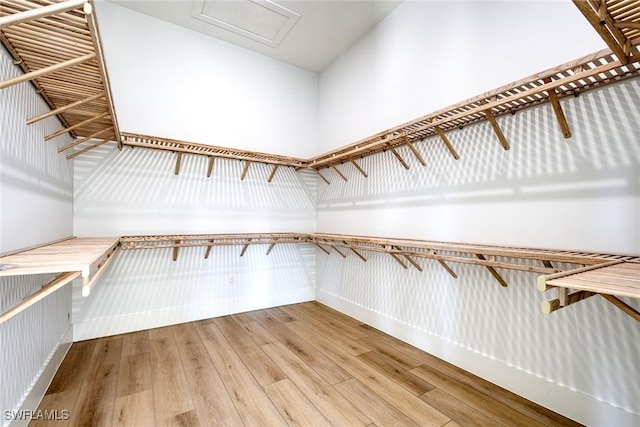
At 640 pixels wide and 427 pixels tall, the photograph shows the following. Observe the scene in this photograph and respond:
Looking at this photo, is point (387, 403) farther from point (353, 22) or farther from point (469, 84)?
point (353, 22)

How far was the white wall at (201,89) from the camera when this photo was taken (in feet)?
8.39

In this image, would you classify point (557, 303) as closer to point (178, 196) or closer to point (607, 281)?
point (607, 281)

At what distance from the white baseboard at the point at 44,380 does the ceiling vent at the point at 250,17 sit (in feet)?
9.79

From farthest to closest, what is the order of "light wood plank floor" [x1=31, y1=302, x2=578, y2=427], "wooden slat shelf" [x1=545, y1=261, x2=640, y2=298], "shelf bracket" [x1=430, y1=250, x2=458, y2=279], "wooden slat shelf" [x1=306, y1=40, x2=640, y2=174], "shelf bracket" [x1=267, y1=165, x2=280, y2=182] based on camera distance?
1. "shelf bracket" [x1=267, y1=165, x2=280, y2=182]
2. "shelf bracket" [x1=430, y1=250, x2=458, y2=279]
3. "light wood plank floor" [x1=31, y1=302, x2=578, y2=427]
4. "wooden slat shelf" [x1=306, y1=40, x2=640, y2=174]
5. "wooden slat shelf" [x1=545, y1=261, x2=640, y2=298]

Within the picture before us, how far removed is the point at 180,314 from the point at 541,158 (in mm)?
3206

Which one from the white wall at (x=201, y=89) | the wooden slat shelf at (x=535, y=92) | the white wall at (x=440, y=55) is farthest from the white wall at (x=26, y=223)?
the white wall at (x=440, y=55)

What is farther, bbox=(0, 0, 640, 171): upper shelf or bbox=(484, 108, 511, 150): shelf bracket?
bbox=(484, 108, 511, 150): shelf bracket

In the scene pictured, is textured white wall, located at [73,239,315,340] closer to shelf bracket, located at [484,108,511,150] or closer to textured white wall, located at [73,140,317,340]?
textured white wall, located at [73,140,317,340]

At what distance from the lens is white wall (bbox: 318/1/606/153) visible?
1.54 meters

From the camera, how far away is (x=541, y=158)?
1578 millimetres

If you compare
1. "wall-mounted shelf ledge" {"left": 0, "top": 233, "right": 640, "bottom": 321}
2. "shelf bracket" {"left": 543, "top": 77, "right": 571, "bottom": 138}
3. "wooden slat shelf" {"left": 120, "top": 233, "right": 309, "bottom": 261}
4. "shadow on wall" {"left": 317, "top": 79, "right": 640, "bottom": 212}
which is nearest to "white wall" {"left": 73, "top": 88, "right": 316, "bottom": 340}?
"wooden slat shelf" {"left": 120, "top": 233, "right": 309, "bottom": 261}

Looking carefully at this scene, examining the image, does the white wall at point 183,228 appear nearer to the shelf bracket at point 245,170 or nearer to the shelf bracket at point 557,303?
the shelf bracket at point 245,170

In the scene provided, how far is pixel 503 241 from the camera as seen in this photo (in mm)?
1734

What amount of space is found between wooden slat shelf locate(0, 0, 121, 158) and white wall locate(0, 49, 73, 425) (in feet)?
0.27
